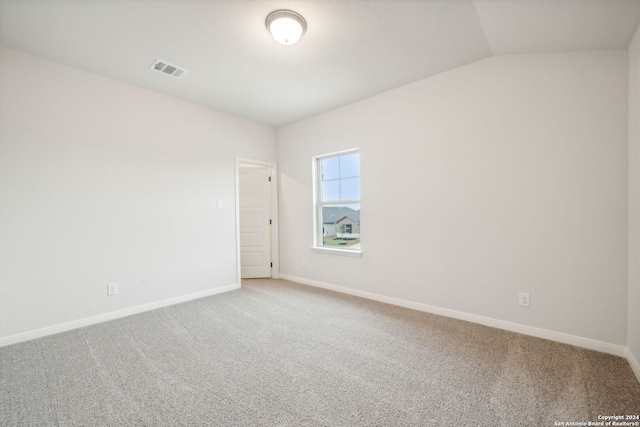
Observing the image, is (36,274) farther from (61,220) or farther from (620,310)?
(620,310)

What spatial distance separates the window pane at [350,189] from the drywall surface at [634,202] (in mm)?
2543

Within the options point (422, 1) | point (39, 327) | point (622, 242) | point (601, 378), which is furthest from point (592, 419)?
point (39, 327)

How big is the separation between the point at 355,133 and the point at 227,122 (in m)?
2.00

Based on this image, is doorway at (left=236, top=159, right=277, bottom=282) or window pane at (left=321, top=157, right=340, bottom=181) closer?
window pane at (left=321, top=157, right=340, bottom=181)

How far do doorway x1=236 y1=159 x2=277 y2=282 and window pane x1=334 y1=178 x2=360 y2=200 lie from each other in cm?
140

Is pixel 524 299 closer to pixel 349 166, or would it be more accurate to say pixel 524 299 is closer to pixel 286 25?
pixel 349 166

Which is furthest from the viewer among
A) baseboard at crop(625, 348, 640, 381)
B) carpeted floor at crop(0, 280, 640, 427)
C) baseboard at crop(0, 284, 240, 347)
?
baseboard at crop(0, 284, 240, 347)

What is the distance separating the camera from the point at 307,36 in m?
2.27

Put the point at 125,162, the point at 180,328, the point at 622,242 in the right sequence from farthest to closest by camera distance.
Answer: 1. the point at 125,162
2. the point at 180,328
3. the point at 622,242

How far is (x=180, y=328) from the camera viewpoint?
8.86 feet

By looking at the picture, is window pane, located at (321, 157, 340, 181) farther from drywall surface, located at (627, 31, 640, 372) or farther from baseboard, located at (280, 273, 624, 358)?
drywall surface, located at (627, 31, 640, 372)

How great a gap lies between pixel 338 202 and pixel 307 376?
8.41 feet

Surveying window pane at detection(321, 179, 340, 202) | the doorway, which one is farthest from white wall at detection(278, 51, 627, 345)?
the doorway

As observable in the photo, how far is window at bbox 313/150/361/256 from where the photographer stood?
3859 millimetres
